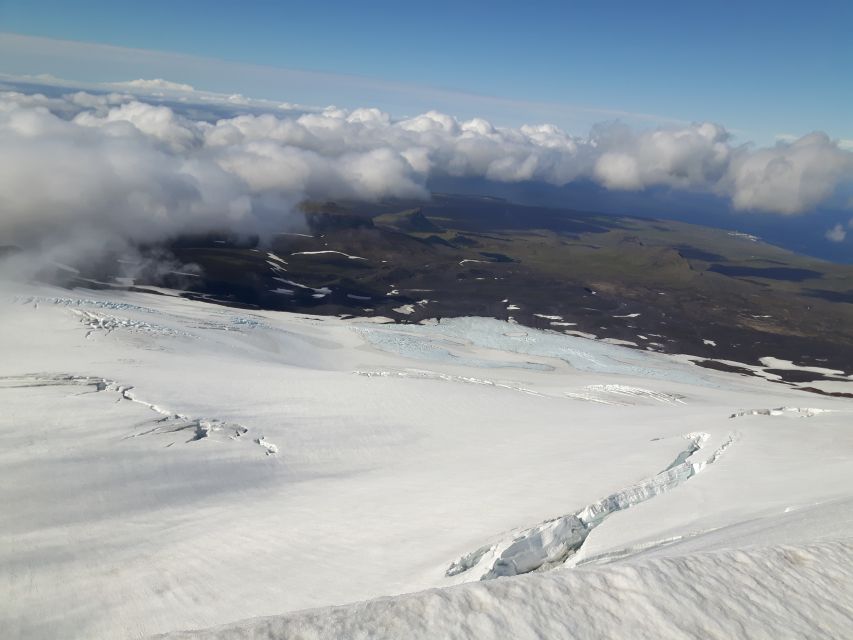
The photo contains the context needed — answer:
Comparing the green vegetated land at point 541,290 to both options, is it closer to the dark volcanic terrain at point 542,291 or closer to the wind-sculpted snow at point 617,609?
the dark volcanic terrain at point 542,291

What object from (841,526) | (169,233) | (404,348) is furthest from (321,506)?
(169,233)

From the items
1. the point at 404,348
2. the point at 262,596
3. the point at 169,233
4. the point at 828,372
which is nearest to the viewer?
the point at 262,596

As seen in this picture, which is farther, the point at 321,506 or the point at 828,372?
the point at 828,372

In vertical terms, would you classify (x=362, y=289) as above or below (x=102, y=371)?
below

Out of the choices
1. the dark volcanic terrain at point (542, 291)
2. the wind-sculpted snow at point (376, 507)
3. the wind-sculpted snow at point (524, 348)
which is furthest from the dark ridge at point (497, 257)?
the wind-sculpted snow at point (376, 507)

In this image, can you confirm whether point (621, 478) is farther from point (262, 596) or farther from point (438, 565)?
point (262, 596)

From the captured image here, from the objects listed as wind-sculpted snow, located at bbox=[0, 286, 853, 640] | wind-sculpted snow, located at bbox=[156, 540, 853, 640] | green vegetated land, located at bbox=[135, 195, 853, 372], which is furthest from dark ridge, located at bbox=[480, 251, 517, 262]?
wind-sculpted snow, located at bbox=[156, 540, 853, 640]
